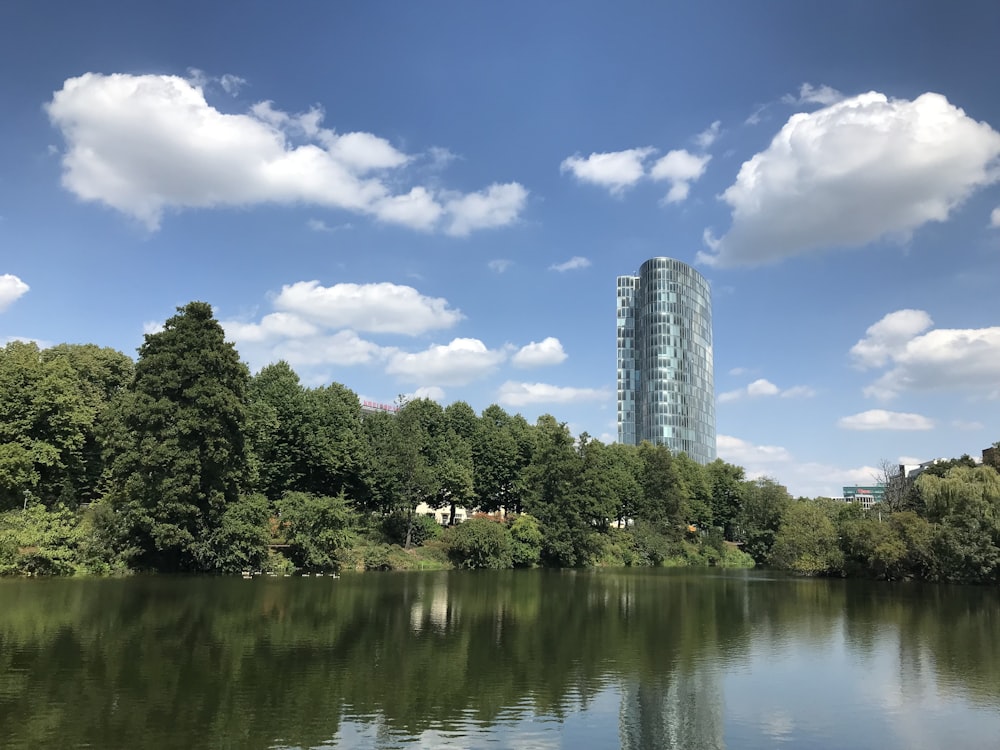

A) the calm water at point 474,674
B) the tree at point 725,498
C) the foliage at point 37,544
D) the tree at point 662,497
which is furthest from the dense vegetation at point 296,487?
the tree at point 725,498

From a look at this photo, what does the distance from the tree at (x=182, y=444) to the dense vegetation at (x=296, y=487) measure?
0.15m

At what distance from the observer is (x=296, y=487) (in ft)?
230

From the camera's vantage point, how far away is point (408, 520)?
246ft

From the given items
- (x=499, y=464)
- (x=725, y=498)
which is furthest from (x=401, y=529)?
(x=725, y=498)

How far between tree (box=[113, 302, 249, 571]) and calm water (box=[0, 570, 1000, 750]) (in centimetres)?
1083

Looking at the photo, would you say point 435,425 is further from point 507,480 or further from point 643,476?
point 643,476

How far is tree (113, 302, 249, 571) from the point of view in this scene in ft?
164

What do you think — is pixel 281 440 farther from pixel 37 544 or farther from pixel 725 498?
pixel 725 498

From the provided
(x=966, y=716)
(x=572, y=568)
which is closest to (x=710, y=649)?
(x=966, y=716)

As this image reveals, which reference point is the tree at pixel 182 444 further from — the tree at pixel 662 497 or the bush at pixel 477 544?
the tree at pixel 662 497

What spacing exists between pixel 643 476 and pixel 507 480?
25.3 m

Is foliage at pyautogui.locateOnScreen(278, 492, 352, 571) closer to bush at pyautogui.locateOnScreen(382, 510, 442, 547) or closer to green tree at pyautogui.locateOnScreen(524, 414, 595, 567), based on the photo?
bush at pyautogui.locateOnScreen(382, 510, 442, 547)

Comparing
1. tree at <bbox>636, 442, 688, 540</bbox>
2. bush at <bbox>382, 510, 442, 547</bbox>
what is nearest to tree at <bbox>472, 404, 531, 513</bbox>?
bush at <bbox>382, 510, 442, 547</bbox>

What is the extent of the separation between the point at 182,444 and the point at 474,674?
38.4 meters
